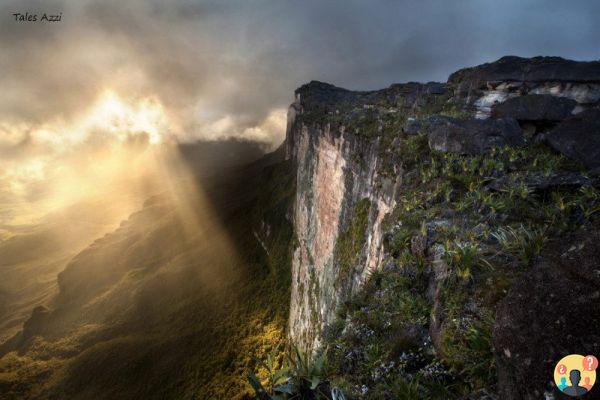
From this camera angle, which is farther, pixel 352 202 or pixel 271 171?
pixel 271 171

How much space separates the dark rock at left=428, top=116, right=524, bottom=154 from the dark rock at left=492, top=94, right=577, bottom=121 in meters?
2.04

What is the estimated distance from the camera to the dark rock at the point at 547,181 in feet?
22.1

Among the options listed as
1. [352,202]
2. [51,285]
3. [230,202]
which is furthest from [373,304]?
[51,285]

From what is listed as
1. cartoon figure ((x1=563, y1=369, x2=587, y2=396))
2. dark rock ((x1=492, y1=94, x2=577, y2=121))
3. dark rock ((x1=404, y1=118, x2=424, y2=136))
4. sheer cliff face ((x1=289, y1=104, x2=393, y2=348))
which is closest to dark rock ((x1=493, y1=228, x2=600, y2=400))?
cartoon figure ((x1=563, y1=369, x2=587, y2=396))

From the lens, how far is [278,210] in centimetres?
8575

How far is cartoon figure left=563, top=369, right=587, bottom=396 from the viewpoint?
8.87 ft

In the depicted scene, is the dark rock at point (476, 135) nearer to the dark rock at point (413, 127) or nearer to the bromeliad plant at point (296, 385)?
the dark rock at point (413, 127)

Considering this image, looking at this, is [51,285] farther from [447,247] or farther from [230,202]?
[447,247]

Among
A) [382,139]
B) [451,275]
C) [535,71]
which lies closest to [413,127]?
[382,139]

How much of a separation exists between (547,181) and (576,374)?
6358 millimetres

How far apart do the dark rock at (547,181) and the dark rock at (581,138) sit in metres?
2.01

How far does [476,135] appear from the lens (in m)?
10.6

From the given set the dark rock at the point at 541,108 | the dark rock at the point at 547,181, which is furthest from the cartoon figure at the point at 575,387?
the dark rock at the point at 541,108

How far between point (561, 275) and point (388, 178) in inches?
444
